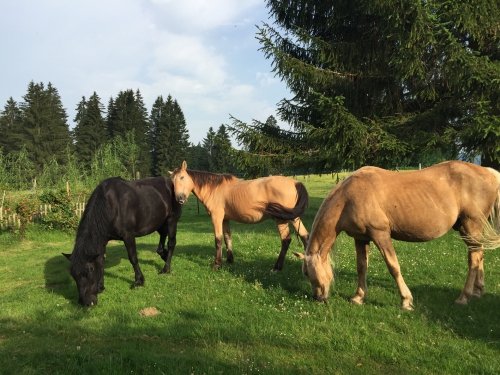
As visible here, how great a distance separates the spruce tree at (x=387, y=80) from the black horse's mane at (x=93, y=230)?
7.06 metres

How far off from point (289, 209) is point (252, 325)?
3361mm

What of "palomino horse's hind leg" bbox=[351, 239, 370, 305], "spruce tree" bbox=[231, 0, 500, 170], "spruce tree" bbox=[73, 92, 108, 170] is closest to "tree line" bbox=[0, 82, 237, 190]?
"spruce tree" bbox=[73, 92, 108, 170]

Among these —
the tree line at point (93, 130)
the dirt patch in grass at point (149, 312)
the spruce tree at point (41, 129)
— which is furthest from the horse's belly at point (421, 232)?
the spruce tree at point (41, 129)

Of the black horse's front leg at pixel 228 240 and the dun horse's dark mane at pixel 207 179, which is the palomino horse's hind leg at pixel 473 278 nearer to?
the black horse's front leg at pixel 228 240

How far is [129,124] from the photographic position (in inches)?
2393

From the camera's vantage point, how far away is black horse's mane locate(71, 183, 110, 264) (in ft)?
19.9

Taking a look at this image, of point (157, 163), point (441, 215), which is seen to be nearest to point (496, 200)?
point (441, 215)

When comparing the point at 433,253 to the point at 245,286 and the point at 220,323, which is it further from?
the point at 220,323

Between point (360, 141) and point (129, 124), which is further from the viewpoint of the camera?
point (129, 124)

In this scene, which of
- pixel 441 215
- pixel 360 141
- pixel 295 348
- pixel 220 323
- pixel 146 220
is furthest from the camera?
pixel 360 141

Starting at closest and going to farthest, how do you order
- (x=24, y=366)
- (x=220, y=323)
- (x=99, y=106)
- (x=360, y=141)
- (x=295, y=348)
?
(x=24, y=366), (x=295, y=348), (x=220, y=323), (x=360, y=141), (x=99, y=106)

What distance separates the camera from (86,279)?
594 centimetres

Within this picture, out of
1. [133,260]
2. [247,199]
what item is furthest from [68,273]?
[247,199]

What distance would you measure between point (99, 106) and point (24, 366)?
6357cm
